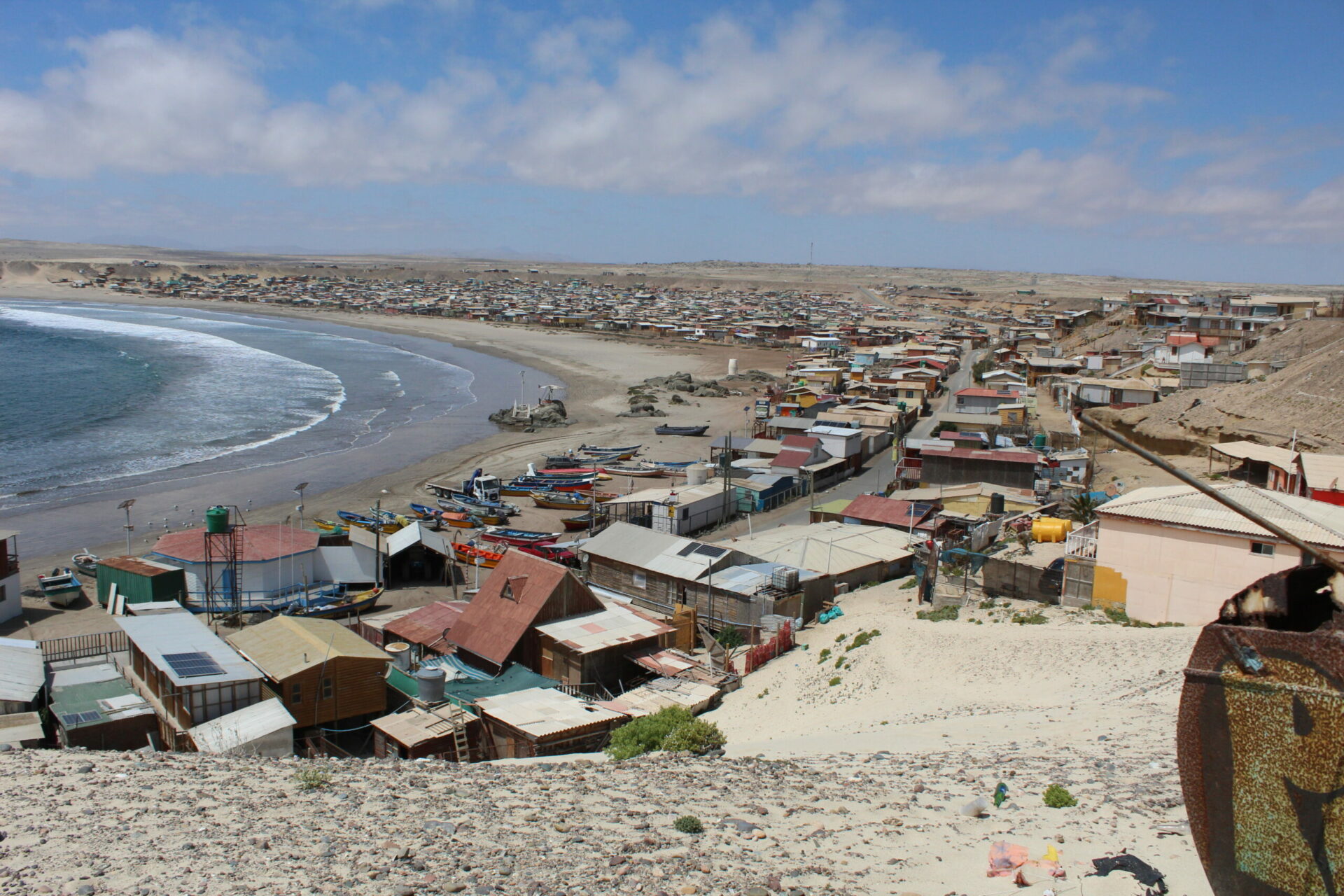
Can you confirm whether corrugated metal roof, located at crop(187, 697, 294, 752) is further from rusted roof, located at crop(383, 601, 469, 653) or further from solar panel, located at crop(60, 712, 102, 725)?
rusted roof, located at crop(383, 601, 469, 653)

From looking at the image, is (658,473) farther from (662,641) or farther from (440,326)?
(440,326)

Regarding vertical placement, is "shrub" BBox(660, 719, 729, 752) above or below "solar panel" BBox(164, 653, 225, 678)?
above

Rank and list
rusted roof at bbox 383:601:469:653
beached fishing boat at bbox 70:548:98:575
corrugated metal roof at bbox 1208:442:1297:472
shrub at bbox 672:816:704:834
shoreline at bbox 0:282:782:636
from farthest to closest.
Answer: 1. shoreline at bbox 0:282:782:636
2. corrugated metal roof at bbox 1208:442:1297:472
3. beached fishing boat at bbox 70:548:98:575
4. rusted roof at bbox 383:601:469:653
5. shrub at bbox 672:816:704:834

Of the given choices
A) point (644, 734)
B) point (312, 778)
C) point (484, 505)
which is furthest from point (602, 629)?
point (484, 505)

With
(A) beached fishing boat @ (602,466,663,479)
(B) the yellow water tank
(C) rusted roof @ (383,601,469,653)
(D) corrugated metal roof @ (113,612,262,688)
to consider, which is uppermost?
(B) the yellow water tank

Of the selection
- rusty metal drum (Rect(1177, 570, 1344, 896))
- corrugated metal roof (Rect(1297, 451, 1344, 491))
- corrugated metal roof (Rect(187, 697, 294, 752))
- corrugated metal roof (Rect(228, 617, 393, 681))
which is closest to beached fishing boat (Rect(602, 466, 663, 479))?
corrugated metal roof (Rect(228, 617, 393, 681))

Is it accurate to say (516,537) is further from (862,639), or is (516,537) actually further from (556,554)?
(862,639)
